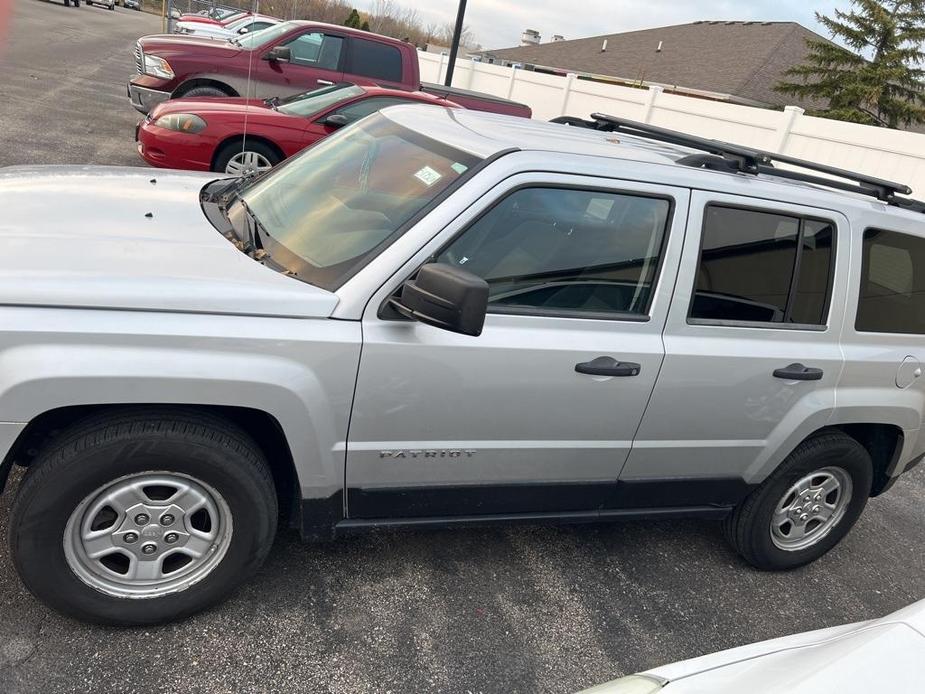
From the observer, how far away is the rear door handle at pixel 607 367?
297cm

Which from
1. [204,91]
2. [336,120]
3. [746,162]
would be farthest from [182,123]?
[746,162]

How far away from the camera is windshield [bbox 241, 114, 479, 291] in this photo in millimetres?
2867

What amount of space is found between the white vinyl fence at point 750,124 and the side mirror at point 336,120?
9452mm

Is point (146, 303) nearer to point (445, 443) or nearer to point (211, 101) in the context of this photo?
point (445, 443)

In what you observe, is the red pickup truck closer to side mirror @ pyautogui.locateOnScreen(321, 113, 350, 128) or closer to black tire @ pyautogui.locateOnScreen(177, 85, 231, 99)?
black tire @ pyautogui.locateOnScreen(177, 85, 231, 99)

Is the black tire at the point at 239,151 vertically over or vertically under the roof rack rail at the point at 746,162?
under

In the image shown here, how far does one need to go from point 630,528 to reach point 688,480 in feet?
2.34

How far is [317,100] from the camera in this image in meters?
8.34

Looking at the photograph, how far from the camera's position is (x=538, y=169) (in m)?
2.94

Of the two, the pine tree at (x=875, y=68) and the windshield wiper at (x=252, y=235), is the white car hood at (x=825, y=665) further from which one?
the pine tree at (x=875, y=68)

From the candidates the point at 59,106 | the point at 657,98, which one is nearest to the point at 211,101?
the point at 59,106

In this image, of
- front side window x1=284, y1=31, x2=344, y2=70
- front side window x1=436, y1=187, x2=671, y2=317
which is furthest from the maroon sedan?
front side window x1=436, y1=187, x2=671, y2=317

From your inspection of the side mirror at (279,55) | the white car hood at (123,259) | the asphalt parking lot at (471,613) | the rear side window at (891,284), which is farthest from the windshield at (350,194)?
the side mirror at (279,55)

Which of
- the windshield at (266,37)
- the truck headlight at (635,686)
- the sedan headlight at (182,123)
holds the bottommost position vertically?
the sedan headlight at (182,123)
